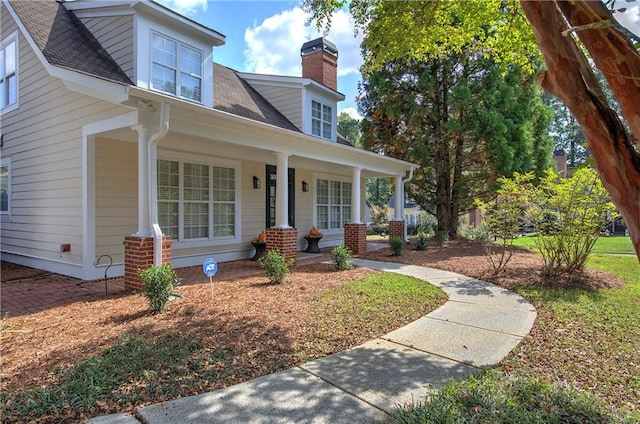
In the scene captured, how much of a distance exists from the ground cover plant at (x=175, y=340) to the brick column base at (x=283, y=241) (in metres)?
2.06

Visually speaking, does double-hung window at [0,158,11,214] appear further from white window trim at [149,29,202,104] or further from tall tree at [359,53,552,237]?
tall tree at [359,53,552,237]

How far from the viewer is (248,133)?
751 centimetres

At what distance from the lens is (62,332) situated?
4.11 m

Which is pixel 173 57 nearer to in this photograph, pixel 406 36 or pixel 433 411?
pixel 406 36

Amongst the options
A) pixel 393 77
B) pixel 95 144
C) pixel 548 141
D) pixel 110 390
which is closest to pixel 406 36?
pixel 95 144

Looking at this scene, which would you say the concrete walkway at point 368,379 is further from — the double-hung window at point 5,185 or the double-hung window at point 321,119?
the double-hung window at point 5,185

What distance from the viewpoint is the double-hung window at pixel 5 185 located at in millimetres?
9054

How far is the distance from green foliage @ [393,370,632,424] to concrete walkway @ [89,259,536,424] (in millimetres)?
250

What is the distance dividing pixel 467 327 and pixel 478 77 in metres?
12.4

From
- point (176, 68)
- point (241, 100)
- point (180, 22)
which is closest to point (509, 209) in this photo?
point (241, 100)

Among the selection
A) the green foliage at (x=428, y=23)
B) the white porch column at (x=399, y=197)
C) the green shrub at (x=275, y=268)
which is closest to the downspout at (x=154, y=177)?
the green shrub at (x=275, y=268)

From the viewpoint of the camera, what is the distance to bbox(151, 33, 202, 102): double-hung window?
25.6 ft

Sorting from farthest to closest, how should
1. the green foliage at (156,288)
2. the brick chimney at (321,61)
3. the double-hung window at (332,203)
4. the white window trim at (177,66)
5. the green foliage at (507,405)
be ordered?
the double-hung window at (332,203), the brick chimney at (321,61), the white window trim at (177,66), the green foliage at (156,288), the green foliage at (507,405)

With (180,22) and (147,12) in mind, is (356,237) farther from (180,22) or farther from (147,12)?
(147,12)
